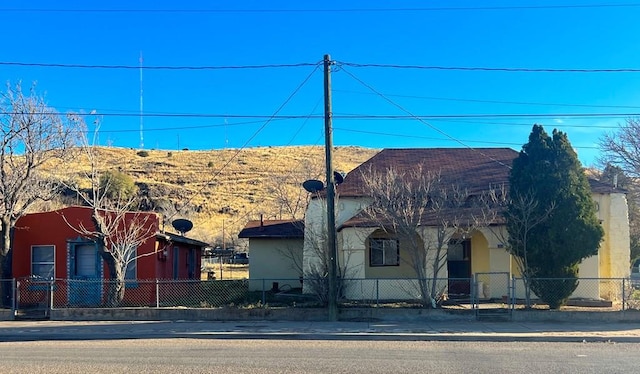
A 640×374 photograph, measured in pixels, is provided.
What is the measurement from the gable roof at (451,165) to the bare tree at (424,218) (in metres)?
2.99

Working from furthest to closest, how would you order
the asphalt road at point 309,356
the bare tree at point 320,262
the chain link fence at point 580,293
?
the bare tree at point 320,262, the chain link fence at point 580,293, the asphalt road at point 309,356

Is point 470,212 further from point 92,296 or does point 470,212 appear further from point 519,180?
point 92,296

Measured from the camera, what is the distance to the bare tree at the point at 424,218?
55.3 ft

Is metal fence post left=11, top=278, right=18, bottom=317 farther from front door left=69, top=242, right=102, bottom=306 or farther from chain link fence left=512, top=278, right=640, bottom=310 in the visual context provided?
chain link fence left=512, top=278, right=640, bottom=310

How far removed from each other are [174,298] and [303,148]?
6673cm

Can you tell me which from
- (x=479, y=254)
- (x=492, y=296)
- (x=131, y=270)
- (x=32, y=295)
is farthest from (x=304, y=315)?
(x=32, y=295)

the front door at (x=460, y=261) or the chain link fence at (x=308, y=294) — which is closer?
the chain link fence at (x=308, y=294)

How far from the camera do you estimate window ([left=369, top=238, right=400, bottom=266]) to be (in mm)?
21406

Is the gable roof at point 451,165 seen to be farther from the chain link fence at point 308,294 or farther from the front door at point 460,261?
the chain link fence at point 308,294

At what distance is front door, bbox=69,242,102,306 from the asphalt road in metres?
5.44

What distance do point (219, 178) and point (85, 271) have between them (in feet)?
157

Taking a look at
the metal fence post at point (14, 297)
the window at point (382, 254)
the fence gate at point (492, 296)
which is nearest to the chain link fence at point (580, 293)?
the fence gate at point (492, 296)

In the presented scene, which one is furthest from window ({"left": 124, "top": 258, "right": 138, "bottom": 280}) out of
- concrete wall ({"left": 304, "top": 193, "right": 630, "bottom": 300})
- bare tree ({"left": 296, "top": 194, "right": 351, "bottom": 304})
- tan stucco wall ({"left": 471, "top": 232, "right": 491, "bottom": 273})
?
tan stucco wall ({"left": 471, "top": 232, "right": 491, "bottom": 273})

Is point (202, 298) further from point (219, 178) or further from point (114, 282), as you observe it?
point (219, 178)
